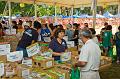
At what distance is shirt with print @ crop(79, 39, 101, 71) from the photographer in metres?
4.32

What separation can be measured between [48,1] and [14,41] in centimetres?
521

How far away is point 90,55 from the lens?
4348 millimetres

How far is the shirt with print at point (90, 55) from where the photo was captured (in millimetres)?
4320

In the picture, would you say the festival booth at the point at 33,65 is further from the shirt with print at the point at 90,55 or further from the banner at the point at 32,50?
the shirt with print at the point at 90,55

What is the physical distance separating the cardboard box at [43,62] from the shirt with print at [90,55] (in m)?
0.66

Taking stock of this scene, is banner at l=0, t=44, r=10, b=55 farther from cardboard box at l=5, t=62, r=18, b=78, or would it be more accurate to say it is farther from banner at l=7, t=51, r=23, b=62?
cardboard box at l=5, t=62, r=18, b=78

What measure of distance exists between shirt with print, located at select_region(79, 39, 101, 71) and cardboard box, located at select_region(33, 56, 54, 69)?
0.66 metres

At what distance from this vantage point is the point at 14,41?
9.46 metres

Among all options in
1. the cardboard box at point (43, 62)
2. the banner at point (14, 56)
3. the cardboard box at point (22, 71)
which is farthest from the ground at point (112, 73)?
the cardboard box at point (22, 71)

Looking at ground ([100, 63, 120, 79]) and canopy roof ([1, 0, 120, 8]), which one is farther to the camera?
canopy roof ([1, 0, 120, 8])

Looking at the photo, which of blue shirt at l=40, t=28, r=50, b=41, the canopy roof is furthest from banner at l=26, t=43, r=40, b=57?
the canopy roof

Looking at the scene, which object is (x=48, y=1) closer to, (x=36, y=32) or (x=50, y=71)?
(x=36, y=32)

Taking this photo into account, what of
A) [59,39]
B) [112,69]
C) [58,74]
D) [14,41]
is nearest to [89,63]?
[58,74]

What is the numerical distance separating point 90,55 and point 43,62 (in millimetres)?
877
